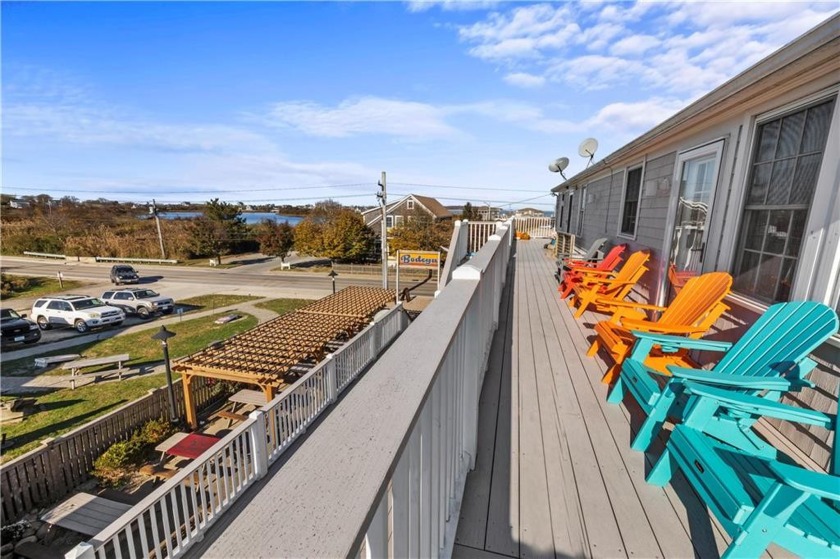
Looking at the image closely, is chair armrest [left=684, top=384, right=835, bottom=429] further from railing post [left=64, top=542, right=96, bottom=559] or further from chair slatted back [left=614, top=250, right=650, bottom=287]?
railing post [left=64, top=542, right=96, bottom=559]

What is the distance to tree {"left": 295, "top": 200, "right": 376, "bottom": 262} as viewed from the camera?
26984 millimetres

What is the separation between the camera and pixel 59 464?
20.2 feet

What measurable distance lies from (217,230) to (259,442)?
3400 centimetres

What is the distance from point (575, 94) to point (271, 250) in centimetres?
2692

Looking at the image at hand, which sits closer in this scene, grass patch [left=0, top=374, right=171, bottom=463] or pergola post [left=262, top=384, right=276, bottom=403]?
pergola post [left=262, top=384, right=276, bottom=403]

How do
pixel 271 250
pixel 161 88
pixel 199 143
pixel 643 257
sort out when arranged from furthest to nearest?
pixel 199 143
pixel 271 250
pixel 161 88
pixel 643 257

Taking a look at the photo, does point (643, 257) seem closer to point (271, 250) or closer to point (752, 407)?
point (752, 407)

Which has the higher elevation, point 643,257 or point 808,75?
point 808,75

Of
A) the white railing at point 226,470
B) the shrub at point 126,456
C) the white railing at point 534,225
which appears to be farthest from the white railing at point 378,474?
the white railing at point 534,225

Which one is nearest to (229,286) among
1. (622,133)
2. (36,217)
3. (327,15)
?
(327,15)

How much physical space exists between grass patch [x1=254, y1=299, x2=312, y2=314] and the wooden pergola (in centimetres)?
606

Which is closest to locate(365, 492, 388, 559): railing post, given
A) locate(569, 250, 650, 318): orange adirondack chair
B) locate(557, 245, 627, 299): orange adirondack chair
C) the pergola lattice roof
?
locate(569, 250, 650, 318): orange adirondack chair

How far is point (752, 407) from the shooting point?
1468 mm

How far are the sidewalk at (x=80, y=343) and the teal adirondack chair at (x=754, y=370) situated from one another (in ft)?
41.9
